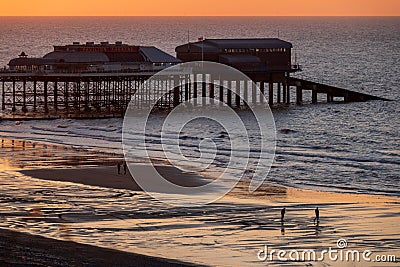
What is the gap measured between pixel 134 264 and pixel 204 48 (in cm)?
6151

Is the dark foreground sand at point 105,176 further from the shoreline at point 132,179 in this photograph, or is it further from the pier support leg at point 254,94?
the pier support leg at point 254,94

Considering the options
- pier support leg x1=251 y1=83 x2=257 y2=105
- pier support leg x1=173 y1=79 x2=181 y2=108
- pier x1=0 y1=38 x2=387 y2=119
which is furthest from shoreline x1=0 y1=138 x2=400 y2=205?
pier support leg x1=251 y1=83 x2=257 y2=105

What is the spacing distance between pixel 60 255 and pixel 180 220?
7.73 meters

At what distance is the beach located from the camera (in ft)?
121

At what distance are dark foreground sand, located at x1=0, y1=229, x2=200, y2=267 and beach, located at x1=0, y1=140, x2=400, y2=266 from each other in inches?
3.0

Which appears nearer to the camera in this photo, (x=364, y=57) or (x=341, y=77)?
(x=341, y=77)

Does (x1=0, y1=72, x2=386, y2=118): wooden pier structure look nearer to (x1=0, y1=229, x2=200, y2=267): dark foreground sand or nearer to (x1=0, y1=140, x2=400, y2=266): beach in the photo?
(x1=0, y1=140, x2=400, y2=266): beach

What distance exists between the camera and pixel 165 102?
308ft

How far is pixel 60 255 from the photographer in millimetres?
35219

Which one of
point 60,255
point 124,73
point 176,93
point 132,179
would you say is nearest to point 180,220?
point 60,255

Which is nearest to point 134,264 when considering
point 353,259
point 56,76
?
point 353,259

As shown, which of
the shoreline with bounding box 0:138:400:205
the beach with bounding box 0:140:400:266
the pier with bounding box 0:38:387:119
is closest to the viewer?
the beach with bounding box 0:140:400:266

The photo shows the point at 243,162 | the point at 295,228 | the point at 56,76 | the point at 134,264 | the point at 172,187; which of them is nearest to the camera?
the point at 134,264

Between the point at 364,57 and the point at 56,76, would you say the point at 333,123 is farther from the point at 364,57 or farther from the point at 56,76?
the point at 364,57
